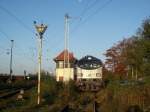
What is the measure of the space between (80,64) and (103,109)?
16.0 metres

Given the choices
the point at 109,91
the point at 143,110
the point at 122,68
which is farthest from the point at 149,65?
the point at 122,68

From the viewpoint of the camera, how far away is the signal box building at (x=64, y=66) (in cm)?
4099

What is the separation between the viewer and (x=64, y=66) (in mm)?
44781

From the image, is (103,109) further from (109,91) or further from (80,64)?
(80,64)

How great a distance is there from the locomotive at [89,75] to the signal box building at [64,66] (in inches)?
188

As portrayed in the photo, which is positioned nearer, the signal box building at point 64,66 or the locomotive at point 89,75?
the locomotive at point 89,75

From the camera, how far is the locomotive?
3369 cm

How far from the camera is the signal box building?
41.0m

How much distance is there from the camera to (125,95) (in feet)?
72.8

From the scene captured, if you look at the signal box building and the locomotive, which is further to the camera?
the signal box building

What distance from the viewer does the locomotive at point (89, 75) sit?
33.7m

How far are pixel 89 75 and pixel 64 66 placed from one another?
11163mm

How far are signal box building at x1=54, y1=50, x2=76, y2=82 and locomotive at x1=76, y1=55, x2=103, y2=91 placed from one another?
4.78 metres

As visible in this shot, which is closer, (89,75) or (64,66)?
(89,75)
